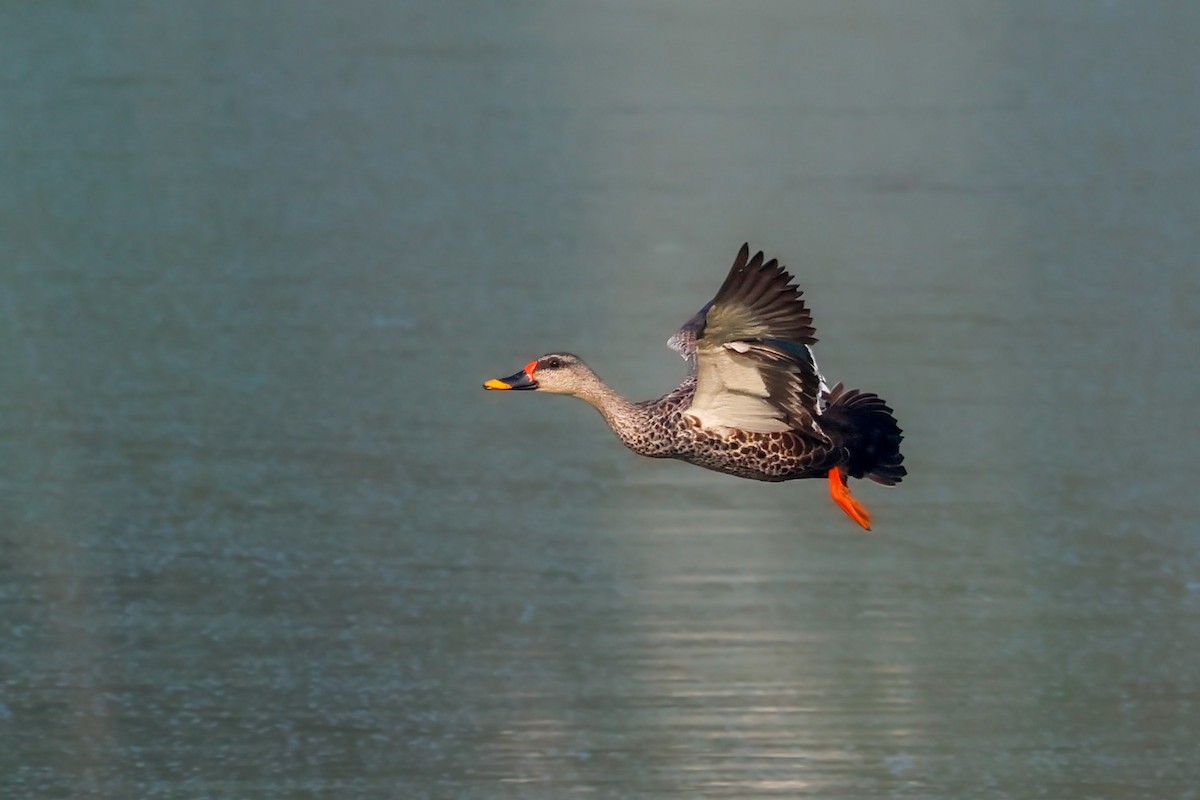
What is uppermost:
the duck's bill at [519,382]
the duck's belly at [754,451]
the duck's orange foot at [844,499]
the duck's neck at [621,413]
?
the duck's bill at [519,382]

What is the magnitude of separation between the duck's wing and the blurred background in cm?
140

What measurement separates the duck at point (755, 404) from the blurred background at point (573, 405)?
4.04ft

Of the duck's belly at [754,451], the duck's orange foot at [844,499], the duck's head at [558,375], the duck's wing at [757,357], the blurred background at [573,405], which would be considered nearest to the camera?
the duck's wing at [757,357]

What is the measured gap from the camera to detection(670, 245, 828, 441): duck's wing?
17.9 feet

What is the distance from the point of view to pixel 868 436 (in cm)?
609

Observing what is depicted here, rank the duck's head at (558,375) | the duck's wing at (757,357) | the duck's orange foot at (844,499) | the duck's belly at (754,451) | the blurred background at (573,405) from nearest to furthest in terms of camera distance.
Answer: the duck's wing at (757,357), the duck's belly at (754,451), the duck's head at (558,375), the duck's orange foot at (844,499), the blurred background at (573,405)

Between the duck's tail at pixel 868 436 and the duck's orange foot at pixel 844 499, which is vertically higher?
the duck's tail at pixel 868 436

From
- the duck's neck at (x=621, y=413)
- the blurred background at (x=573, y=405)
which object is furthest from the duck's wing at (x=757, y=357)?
the blurred background at (x=573, y=405)

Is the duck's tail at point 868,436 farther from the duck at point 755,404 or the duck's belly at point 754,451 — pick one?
the duck's belly at point 754,451

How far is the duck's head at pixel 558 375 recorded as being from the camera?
6000 millimetres

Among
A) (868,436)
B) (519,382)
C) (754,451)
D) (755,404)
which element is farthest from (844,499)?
(519,382)

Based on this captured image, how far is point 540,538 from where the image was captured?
824 cm

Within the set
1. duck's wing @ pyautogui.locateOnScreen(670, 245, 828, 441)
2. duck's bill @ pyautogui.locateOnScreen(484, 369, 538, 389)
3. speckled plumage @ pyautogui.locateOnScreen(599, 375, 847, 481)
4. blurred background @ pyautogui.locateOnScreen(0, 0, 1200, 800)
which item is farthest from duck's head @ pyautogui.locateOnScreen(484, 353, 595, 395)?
blurred background @ pyautogui.locateOnScreen(0, 0, 1200, 800)

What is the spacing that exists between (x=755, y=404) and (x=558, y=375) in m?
0.60
